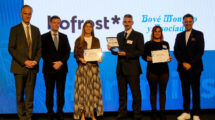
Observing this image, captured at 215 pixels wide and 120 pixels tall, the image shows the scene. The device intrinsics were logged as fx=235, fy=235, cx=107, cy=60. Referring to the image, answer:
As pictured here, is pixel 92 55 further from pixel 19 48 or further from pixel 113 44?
pixel 19 48

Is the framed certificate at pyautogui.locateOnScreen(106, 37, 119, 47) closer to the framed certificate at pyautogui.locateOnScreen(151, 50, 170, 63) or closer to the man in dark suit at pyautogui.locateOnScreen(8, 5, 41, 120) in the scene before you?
the framed certificate at pyautogui.locateOnScreen(151, 50, 170, 63)

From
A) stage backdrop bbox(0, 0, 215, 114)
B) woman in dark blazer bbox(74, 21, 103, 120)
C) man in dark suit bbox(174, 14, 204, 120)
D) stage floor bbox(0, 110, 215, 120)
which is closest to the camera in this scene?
woman in dark blazer bbox(74, 21, 103, 120)

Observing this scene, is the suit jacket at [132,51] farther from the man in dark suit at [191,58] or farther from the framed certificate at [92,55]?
the man in dark suit at [191,58]

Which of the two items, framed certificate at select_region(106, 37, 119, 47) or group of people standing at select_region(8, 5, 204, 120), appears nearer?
group of people standing at select_region(8, 5, 204, 120)

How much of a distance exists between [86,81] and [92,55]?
446 millimetres

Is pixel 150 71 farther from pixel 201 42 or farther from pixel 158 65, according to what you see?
pixel 201 42

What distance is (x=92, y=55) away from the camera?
3719 mm

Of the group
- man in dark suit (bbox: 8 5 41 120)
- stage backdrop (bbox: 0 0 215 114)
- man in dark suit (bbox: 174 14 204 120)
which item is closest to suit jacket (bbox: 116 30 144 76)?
man in dark suit (bbox: 174 14 204 120)

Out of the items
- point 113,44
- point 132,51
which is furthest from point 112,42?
point 132,51

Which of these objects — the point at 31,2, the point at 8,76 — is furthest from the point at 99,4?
the point at 8,76

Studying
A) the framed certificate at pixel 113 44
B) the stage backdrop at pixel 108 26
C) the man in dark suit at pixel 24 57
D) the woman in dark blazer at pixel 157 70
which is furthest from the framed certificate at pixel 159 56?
the man in dark suit at pixel 24 57

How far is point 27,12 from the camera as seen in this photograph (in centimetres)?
349

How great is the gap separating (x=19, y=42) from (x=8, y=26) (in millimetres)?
1316

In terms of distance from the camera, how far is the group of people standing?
355 centimetres
